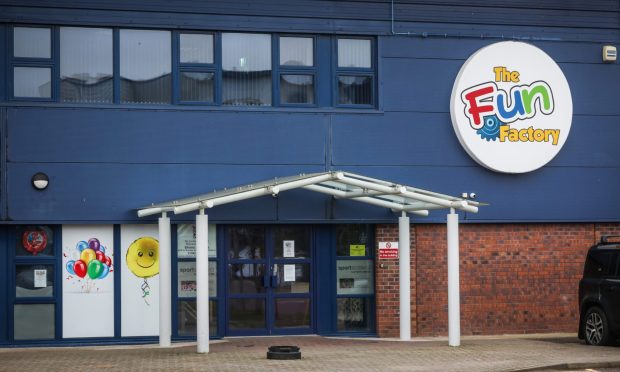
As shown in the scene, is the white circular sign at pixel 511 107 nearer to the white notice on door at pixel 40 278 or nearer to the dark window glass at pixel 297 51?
the dark window glass at pixel 297 51

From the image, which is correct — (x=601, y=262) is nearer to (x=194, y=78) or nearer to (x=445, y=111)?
(x=445, y=111)

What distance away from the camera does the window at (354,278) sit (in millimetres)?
19609

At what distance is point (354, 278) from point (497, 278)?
274 cm

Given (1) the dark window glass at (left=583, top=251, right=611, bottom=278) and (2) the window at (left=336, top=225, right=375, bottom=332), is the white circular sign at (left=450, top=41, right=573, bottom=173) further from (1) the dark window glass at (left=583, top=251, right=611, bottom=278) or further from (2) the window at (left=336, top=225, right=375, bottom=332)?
(2) the window at (left=336, top=225, right=375, bottom=332)

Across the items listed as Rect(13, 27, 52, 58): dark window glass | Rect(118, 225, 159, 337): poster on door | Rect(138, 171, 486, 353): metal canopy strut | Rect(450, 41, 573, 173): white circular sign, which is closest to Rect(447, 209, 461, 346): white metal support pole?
Rect(138, 171, 486, 353): metal canopy strut

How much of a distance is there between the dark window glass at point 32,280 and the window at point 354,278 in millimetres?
5259

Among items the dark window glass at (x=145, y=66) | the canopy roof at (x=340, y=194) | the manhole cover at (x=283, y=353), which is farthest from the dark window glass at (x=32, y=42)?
the manhole cover at (x=283, y=353)

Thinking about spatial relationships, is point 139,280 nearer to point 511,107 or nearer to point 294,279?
point 294,279

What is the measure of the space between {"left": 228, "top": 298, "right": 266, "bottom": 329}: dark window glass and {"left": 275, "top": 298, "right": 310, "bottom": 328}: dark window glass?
298 millimetres

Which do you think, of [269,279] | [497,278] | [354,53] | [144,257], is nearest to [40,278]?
[144,257]

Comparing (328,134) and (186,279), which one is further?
(328,134)

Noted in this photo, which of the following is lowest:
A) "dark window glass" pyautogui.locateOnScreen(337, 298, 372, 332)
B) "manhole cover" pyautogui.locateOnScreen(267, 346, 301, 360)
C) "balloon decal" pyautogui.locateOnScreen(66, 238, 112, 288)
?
"manhole cover" pyautogui.locateOnScreen(267, 346, 301, 360)

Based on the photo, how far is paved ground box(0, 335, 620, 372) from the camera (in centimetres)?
1512

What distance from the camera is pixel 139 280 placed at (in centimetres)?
1867
